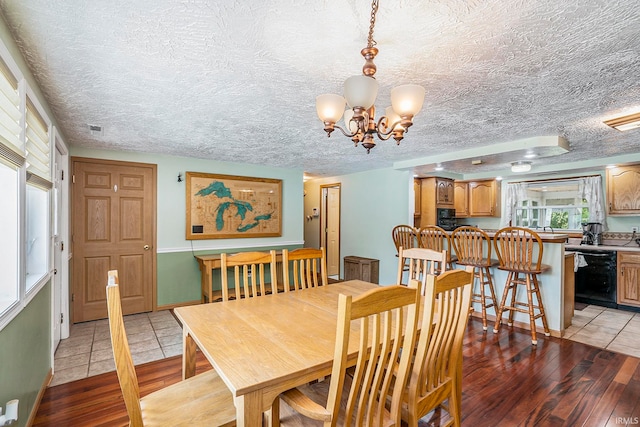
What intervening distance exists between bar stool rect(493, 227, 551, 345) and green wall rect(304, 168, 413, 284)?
70.5 inches

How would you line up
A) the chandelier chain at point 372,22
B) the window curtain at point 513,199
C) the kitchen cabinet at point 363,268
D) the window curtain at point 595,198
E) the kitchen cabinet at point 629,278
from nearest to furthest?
the chandelier chain at point 372,22, the kitchen cabinet at point 629,278, the window curtain at point 595,198, the kitchen cabinet at point 363,268, the window curtain at point 513,199

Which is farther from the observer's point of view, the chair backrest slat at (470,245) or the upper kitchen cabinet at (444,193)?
the upper kitchen cabinet at (444,193)

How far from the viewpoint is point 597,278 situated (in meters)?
4.37

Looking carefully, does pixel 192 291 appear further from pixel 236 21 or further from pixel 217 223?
pixel 236 21

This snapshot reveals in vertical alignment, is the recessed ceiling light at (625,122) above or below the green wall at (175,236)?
above

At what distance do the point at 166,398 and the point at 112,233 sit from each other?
3236mm

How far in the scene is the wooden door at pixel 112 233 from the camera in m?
3.76

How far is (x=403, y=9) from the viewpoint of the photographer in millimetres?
1298

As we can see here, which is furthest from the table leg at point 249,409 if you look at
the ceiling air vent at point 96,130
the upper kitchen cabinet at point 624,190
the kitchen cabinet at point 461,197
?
the kitchen cabinet at point 461,197

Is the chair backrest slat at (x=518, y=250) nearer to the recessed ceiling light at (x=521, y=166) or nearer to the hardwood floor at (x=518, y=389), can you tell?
the hardwood floor at (x=518, y=389)

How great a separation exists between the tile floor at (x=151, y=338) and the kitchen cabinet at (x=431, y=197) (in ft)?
7.89

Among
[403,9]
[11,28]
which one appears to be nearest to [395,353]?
[403,9]

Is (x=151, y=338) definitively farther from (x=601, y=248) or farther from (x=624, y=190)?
(x=624, y=190)

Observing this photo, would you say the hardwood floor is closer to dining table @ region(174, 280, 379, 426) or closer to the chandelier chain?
dining table @ region(174, 280, 379, 426)
